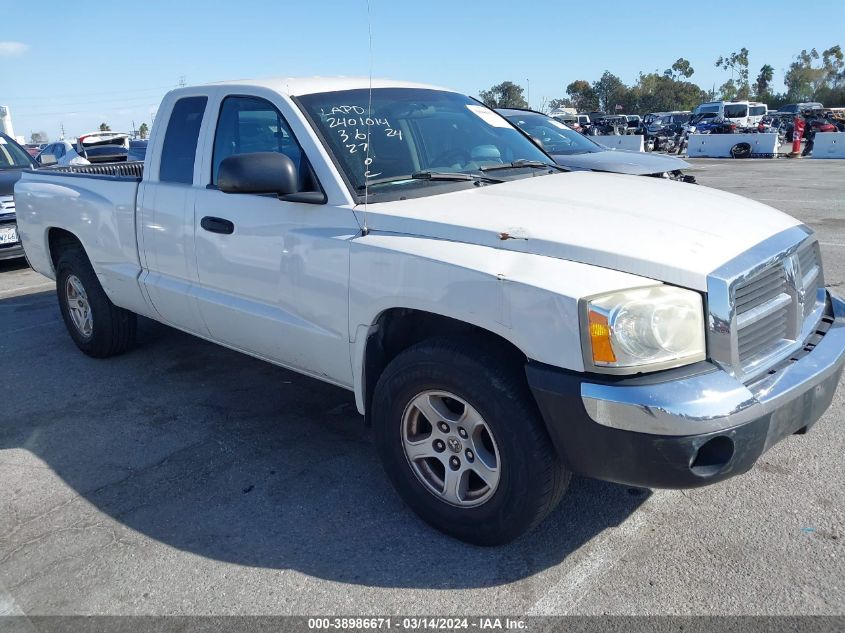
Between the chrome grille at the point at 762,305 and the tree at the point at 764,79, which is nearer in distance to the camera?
the chrome grille at the point at 762,305

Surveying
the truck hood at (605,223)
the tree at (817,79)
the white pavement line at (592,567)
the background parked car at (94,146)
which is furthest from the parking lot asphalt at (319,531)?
the tree at (817,79)

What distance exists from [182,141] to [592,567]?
326cm

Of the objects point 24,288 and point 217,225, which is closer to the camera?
point 217,225

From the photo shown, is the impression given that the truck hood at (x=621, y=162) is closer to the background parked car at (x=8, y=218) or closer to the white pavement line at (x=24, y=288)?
the white pavement line at (x=24, y=288)

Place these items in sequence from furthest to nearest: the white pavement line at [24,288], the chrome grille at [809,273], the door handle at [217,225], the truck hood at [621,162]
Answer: the truck hood at [621,162] → the white pavement line at [24,288] → the door handle at [217,225] → the chrome grille at [809,273]

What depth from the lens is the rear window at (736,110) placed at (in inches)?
1545

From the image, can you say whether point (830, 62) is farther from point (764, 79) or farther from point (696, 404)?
point (696, 404)

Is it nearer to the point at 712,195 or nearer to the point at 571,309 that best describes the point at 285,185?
the point at 571,309

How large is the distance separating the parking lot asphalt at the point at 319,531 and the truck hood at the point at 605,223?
45.6 inches

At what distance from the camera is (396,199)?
338 centimetres

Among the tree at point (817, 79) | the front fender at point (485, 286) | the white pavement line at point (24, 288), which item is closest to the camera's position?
the front fender at point (485, 286)

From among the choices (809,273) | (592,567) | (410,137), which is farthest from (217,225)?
(809,273)

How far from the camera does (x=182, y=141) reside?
4387mm

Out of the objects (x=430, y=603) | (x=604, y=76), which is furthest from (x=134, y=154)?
(x=604, y=76)
